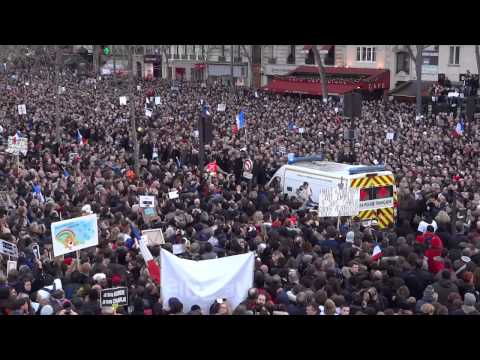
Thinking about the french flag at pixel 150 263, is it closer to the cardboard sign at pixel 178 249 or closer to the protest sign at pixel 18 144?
the cardboard sign at pixel 178 249

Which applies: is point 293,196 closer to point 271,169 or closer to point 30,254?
point 271,169

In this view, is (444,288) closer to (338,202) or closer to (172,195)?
(338,202)

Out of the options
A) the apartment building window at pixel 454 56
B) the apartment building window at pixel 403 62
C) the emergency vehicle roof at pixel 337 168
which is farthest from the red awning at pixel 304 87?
the emergency vehicle roof at pixel 337 168

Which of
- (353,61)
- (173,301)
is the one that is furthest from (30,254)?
(353,61)

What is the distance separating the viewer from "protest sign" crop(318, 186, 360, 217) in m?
12.4

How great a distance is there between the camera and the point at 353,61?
44438 mm

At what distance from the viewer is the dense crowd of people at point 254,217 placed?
8070 millimetres

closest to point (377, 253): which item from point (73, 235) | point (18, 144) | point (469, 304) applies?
point (469, 304)

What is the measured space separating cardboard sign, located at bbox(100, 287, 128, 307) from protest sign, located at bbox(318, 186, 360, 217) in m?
5.45

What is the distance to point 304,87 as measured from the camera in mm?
43969

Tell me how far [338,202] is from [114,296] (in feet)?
19.3

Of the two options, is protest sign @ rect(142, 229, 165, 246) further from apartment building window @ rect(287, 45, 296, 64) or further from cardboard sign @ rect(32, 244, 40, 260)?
apartment building window @ rect(287, 45, 296, 64)

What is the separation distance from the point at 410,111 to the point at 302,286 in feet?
76.7

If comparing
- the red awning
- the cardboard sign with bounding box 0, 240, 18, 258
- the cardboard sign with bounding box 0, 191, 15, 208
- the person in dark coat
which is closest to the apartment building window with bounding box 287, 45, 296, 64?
the red awning
